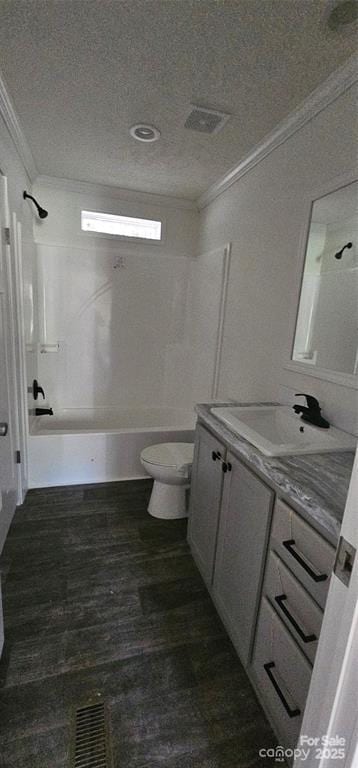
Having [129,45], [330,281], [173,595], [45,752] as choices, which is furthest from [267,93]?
[45,752]

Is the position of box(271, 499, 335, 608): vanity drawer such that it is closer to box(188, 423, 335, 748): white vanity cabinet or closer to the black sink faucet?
box(188, 423, 335, 748): white vanity cabinet

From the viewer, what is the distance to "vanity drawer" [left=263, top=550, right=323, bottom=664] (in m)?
0.88

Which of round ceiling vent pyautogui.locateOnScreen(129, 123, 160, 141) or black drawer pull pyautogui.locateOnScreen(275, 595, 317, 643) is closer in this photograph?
black drawer pull pyautogui.locateOnScreen(275, 595, 317, 643)

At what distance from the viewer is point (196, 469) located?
5.76 feet

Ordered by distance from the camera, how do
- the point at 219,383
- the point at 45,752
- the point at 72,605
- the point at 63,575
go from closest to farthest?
the point at 45,752, the point at 72,605, the point at 63,575, the point at 219,383

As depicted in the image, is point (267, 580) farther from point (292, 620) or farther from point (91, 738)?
point (91, 738)

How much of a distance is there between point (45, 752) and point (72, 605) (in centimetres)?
53

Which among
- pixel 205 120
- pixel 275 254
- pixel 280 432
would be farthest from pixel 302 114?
pixel 280 432

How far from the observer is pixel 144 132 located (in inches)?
76.5

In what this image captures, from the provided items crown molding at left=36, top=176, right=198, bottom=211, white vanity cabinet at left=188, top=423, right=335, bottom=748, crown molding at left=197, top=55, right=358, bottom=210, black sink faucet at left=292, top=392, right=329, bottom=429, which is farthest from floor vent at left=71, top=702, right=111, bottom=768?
crown molding at left=36, top=176, right=198, bottom=211

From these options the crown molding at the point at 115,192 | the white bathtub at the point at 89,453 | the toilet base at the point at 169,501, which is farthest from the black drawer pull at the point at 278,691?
the crown molding at the point at 115,192

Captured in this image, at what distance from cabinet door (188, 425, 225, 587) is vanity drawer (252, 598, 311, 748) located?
44 centimetres

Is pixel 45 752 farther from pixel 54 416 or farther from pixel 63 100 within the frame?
pixel 63 100

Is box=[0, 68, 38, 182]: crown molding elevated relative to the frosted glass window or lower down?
elevated
